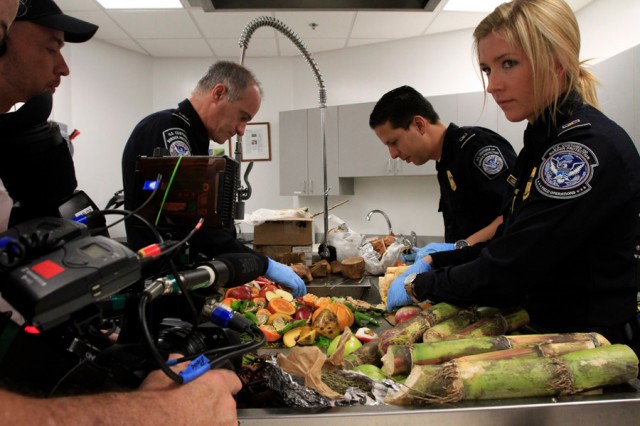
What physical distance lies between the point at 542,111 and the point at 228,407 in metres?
1.00

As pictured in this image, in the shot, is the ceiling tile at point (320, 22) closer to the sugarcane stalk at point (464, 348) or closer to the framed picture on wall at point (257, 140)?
the framed picture on wall at point (257, 140)

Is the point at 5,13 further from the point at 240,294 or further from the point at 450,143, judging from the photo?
the point at 450,143

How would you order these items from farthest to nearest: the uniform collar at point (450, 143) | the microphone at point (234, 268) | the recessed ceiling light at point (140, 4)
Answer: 1. the recessed ceiling light at point (140, 4)
2. the uniform collar at point (450, 143)
3. the microphone at point (234, 268)

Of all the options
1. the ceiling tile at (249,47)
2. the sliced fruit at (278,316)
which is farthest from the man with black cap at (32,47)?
the ceiling tile at (249,47)

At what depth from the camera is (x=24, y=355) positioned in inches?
20.3

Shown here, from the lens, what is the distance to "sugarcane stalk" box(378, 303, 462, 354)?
38.5 inches

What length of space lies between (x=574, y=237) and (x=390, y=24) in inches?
139

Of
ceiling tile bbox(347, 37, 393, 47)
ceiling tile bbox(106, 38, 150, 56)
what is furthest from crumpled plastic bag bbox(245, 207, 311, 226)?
ceiling tile bbox(106, 38, 150, 56)

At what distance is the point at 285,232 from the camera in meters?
2.67

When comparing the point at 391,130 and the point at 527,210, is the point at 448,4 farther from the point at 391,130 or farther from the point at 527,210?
the point at 527,210

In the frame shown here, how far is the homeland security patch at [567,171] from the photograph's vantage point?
2.87ft

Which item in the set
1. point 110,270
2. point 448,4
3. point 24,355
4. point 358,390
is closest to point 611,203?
point 358,390

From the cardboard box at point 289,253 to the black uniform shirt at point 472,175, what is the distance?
0.90 meters

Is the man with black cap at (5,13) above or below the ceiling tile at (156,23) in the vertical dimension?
below
